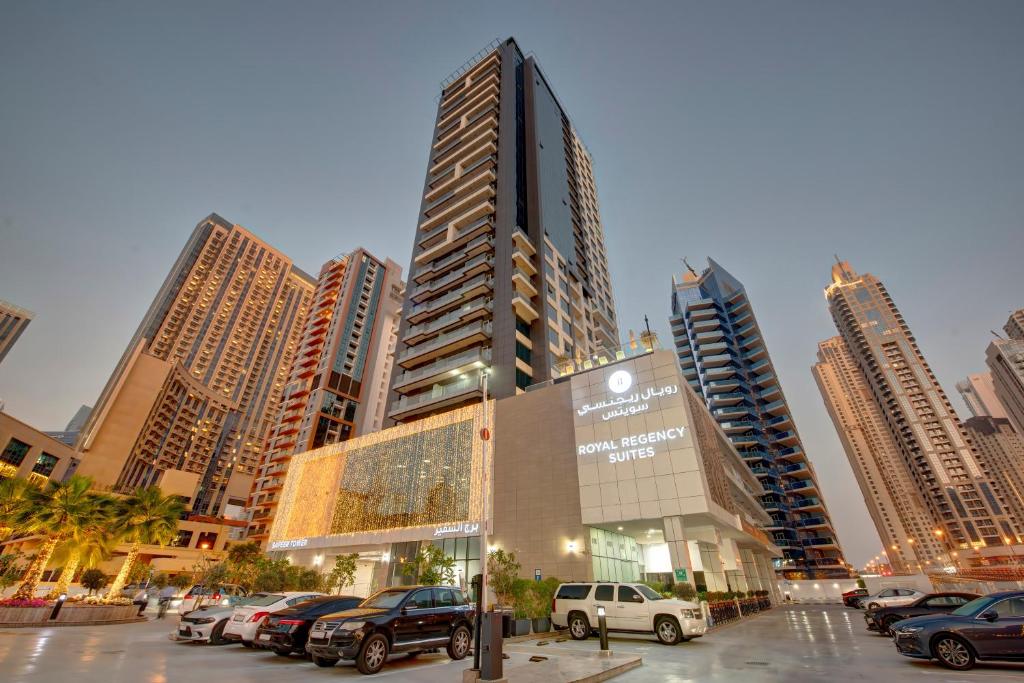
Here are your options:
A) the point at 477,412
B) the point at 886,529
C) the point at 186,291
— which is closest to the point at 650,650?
the point at 477,412

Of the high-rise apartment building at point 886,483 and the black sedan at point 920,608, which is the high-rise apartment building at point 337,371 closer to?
the black sedan at point 920,608

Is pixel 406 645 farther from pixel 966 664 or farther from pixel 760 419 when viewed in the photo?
pixel 760 419

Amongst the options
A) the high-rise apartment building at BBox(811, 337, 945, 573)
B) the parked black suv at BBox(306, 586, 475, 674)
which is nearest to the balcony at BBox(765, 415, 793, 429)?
the parked black suv at BBox(306, 586, 475, 674)

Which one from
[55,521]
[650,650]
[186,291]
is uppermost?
[186,291]

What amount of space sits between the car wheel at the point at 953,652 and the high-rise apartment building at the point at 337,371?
73.3 m

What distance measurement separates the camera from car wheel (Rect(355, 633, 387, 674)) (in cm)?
970

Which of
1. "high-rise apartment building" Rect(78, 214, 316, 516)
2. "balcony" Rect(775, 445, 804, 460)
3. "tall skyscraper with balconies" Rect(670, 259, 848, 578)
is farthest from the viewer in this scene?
"balcony" Rect(775, 445, 804, 460)

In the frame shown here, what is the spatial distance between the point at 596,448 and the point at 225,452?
12758 centimetres

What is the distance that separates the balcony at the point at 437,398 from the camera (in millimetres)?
44688

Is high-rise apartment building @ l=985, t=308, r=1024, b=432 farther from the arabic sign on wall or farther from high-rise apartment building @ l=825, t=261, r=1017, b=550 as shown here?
the arabic sign on wall

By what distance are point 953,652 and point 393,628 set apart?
13310mm

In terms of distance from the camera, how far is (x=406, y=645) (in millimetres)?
10906

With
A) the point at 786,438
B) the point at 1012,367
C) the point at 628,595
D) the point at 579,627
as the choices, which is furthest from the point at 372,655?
the point at 1012,367

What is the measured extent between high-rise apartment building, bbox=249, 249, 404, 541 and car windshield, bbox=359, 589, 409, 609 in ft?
219
